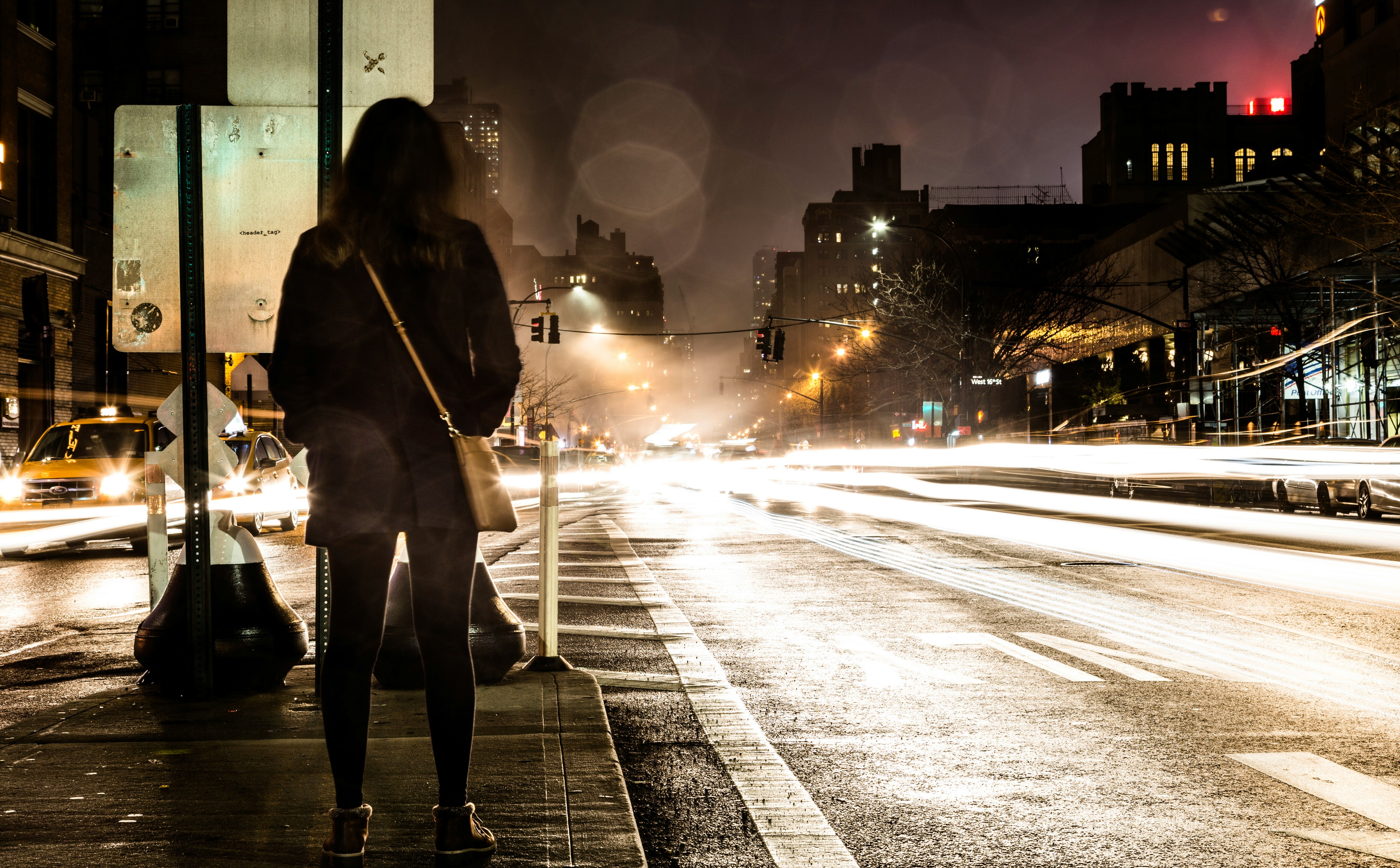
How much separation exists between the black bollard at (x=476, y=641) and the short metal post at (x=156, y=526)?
1194 mm

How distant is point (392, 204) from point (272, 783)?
84.0 inches

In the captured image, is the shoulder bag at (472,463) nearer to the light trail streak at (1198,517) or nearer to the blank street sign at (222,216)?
the blank street sign at (222,216)

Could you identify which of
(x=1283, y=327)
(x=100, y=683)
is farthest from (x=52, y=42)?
(x=1283, y=327)

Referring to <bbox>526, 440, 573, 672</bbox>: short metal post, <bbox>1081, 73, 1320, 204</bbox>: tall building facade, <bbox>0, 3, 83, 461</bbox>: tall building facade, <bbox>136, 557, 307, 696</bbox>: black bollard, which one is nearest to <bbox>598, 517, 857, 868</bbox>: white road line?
<bbox>526, 440, 573, 672</bbox>: short metal post

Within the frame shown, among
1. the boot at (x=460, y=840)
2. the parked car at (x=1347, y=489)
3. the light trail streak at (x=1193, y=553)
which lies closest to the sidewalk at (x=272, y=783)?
the boot at (x=460, y=840)

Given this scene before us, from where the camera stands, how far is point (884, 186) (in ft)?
597

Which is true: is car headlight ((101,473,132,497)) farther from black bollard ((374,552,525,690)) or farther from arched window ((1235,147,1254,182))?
arched window ((1235,147,1254,182))

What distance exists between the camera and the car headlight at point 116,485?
50.9ft

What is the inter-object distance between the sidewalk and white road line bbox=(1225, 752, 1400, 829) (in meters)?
2.59

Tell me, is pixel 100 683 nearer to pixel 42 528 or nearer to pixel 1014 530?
pixel 42 528

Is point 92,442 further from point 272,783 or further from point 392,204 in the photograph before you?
point 392,204

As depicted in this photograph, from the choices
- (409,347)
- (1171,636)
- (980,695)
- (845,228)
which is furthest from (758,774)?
(845,228)

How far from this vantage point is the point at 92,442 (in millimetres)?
16828

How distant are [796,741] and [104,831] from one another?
2745mm
